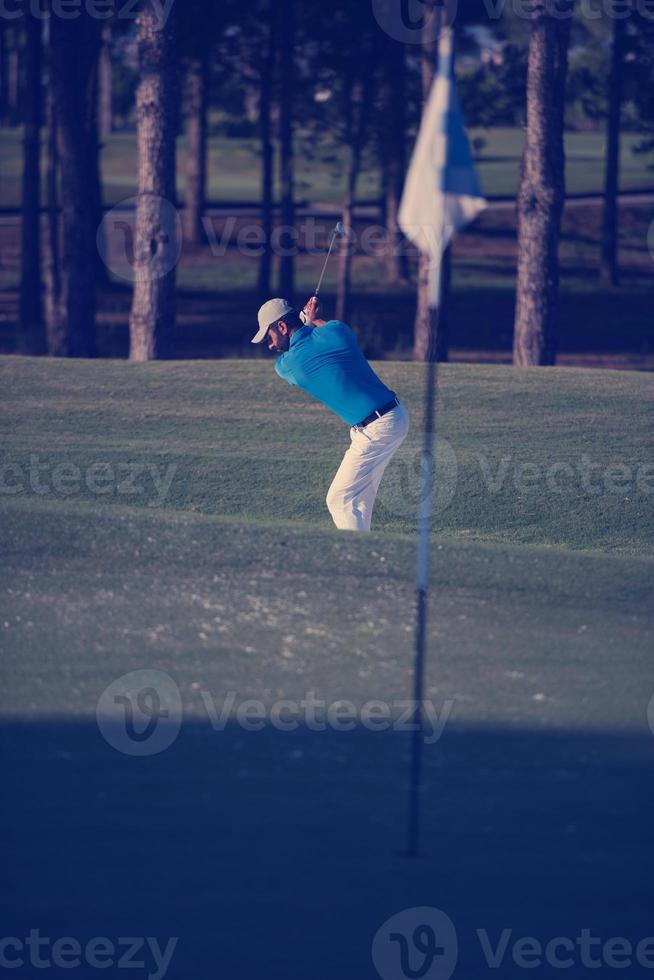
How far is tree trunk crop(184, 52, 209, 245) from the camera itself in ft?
120

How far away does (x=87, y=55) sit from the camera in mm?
29562

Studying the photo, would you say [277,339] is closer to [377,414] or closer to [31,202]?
[377,414]

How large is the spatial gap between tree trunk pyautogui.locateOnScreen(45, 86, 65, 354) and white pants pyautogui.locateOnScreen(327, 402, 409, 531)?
14890 mm

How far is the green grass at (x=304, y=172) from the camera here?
58469mm

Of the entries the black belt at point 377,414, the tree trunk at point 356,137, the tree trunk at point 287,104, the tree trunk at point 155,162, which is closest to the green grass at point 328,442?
the black belt at point 377,414

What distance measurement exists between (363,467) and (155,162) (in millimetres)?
10718

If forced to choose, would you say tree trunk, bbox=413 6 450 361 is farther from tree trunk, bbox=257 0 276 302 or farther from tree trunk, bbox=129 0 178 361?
tree trunk, bbox=257 0 276 302

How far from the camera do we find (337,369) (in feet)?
37.8

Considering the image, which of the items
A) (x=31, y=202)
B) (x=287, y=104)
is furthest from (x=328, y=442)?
(x=31, y=202)

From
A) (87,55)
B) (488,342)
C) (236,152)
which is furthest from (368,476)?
(236,152)

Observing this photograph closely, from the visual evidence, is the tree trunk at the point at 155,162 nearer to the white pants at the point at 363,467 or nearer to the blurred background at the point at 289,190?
the blurred background at the point at 289,190

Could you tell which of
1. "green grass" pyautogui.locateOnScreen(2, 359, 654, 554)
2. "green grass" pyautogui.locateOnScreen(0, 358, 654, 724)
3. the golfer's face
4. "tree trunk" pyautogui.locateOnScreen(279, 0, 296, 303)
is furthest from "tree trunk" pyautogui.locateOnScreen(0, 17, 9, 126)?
the golfer's face

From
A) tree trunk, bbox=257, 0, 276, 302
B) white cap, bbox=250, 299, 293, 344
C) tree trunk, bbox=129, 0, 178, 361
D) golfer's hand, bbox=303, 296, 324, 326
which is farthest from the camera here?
tree trunk, bbox=257, 0, 276, 302

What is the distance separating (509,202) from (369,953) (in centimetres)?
5259
